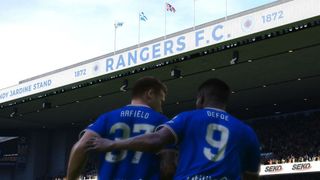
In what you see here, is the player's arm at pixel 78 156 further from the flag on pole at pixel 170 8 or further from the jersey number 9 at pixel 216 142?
the flag on pole at pixel 170 8

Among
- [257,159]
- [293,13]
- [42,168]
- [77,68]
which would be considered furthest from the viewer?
[42,168]

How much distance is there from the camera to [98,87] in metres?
31.0

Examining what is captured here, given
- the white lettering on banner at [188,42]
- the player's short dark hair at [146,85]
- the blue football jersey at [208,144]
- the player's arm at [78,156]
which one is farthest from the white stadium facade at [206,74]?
the player's arm at [78,156]

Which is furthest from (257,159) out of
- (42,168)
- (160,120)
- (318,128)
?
(42,168)

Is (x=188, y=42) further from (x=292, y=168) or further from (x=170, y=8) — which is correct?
(x=292, y=168)

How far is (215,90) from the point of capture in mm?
3598

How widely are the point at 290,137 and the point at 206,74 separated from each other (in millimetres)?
9934

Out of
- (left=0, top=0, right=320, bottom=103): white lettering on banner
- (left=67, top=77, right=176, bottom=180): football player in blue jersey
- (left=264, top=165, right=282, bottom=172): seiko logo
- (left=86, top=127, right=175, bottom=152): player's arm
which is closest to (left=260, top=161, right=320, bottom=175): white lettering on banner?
(left=264, top=165, right=282, bottom=172): seiko logo

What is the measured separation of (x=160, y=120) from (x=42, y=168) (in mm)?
43033

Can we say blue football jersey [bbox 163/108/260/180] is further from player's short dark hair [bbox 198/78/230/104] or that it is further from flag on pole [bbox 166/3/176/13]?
flag on pole [bbox 166/3/176/13]

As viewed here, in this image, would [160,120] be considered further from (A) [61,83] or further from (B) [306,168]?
(A) [61,83]

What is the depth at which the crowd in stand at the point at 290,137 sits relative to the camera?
30.0 m

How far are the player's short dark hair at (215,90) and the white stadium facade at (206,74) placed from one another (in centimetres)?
1688

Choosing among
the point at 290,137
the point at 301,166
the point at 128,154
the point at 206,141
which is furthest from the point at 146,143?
the point at 290,137
